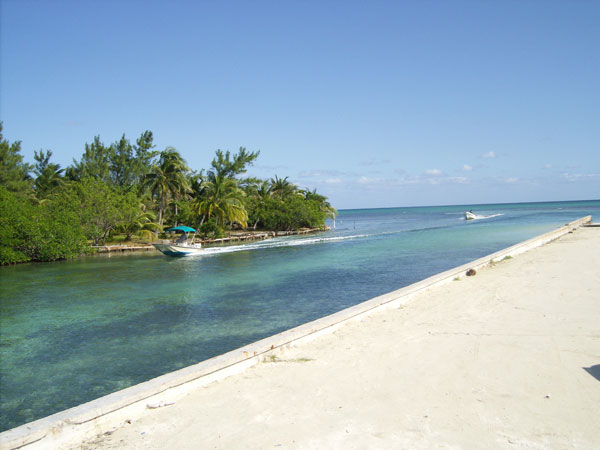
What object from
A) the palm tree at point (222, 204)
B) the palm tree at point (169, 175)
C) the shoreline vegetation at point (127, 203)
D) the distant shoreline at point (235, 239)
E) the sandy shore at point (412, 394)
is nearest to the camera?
the sandy shore at point (412, 394)

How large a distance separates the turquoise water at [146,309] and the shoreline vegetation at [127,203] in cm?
302

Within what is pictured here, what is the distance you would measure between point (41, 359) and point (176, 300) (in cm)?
612

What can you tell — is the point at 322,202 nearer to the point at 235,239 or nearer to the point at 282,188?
the point at 282,188

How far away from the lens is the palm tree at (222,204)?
4606 cm

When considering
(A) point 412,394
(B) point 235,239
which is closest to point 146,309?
(A) point 412,394

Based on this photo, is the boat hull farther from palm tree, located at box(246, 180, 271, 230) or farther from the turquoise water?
palm tree, located at box(246, 180, 271, 230)

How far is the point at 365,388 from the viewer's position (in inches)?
186

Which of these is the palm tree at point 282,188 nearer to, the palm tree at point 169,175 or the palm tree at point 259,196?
the palm tree at point 259,196

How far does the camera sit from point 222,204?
152ft

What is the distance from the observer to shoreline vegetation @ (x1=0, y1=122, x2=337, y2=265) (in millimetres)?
30578

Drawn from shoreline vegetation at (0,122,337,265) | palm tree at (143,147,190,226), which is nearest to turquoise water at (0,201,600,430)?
shoreline vegetation at (0,122,337,265)

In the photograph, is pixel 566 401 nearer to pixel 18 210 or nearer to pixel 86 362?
pixel 86 362

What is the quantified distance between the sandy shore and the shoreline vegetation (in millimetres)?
29454

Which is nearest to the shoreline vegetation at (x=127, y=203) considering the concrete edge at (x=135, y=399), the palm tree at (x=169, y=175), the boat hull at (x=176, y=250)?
the palm tree at (x=169, y=175)
